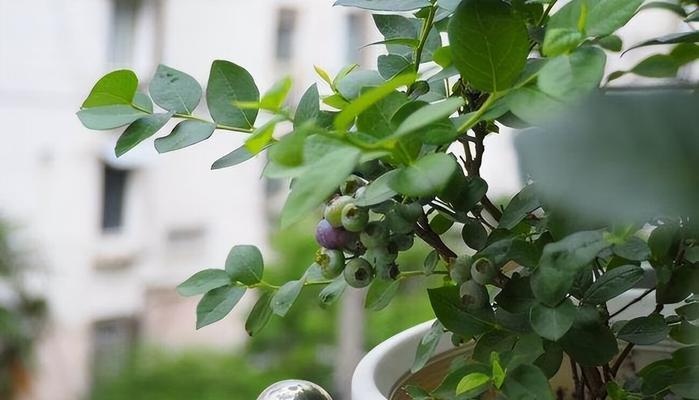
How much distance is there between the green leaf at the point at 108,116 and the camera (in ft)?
0.94

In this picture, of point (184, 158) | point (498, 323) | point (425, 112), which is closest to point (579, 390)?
point (498, 323)

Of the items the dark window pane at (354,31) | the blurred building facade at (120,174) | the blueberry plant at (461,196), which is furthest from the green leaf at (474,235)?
the dark window pane at (354,31)

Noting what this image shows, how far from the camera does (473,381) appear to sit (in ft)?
0.83

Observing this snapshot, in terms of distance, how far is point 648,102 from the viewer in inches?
6.3

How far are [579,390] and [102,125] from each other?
22 cm

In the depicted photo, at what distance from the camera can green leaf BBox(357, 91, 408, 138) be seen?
0.78ft

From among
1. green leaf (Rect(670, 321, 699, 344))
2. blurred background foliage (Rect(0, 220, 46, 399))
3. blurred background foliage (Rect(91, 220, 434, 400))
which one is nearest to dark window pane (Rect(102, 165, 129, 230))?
blurred background foliage (Rect(0, 220, 46, 399))

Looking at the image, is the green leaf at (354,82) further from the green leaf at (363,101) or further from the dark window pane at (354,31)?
the dark window pane at (354,31)

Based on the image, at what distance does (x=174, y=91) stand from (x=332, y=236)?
0.09 meters

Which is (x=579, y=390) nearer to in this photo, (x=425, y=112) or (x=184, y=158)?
(x=425, y=112)

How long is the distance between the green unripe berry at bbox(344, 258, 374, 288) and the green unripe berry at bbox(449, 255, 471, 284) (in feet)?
0.10

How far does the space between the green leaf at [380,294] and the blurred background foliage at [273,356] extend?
1.47 m

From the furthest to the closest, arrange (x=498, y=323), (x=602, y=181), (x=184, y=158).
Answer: (x=184, y=158) < (x=498, y=323) < (x=602, y=181)

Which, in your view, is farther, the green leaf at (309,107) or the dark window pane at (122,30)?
the dark window pane at (122,30)
